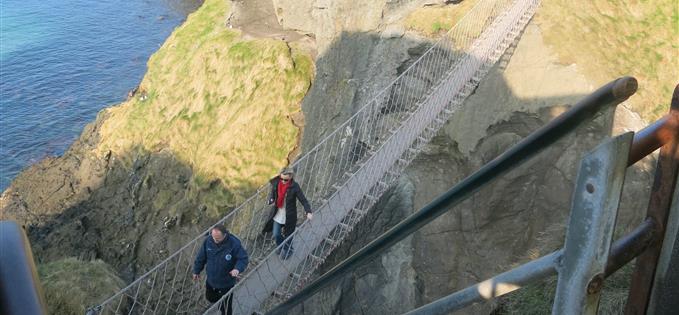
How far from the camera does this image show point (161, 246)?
14.2 meters

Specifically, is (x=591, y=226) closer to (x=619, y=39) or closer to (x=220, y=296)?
→ (x=220, y=296)

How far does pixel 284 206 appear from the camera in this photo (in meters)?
7.48

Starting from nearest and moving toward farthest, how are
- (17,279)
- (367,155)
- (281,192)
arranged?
1. (17,279)
2. (281,192)
3. (367,155)

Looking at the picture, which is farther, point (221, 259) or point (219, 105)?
point (219, 105)

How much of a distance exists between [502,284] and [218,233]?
4964 mm

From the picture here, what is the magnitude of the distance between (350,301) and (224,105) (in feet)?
23.5

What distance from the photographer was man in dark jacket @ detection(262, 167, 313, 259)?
7.24 metres

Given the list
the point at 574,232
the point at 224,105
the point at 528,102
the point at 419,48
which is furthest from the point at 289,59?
the point at 574,232

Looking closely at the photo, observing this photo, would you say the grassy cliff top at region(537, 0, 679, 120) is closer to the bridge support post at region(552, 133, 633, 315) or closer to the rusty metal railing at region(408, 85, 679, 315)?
the rusty metal railing at region(408, 85, 679, 315)

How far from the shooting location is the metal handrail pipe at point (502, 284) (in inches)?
49.8

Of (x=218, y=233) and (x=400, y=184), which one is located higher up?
(x=400, y=184)

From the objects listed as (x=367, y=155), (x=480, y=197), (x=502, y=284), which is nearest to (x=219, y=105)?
(x=367, y=155)

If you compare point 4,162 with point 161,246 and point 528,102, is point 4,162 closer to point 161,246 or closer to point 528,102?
point 161,246

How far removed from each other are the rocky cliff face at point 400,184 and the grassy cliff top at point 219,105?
21 cm
